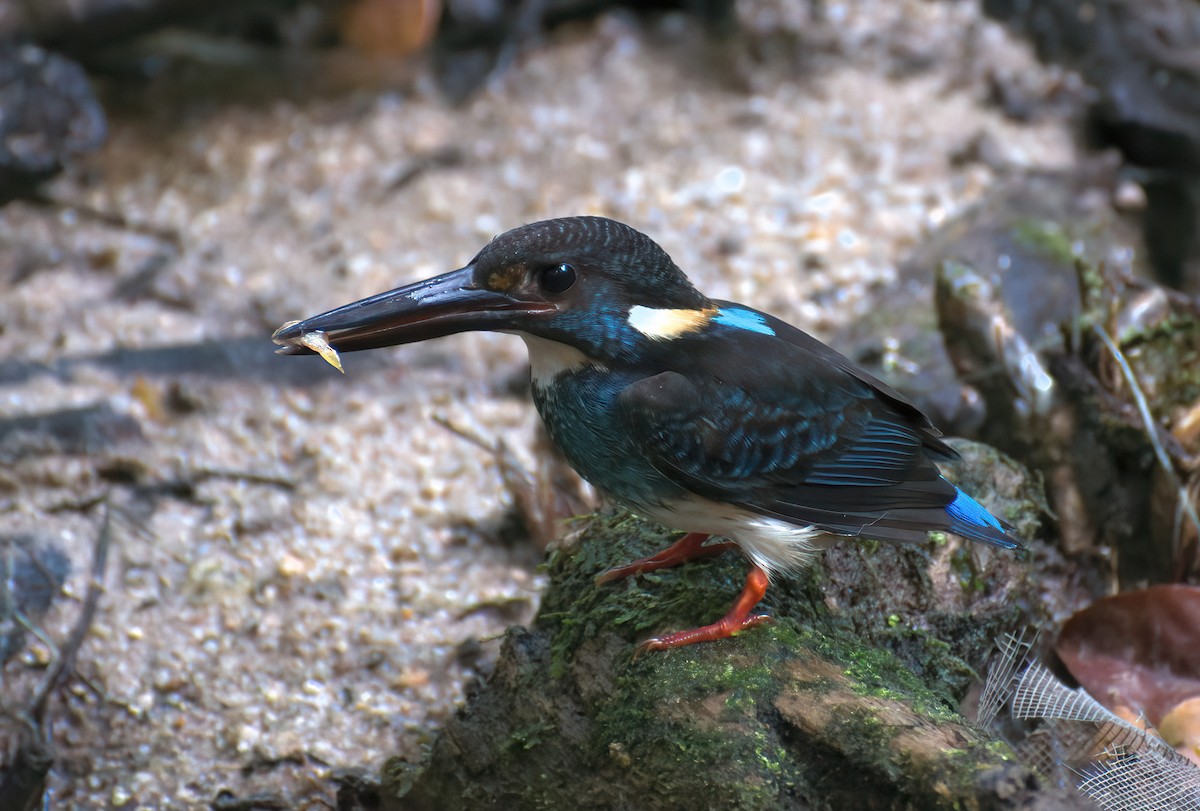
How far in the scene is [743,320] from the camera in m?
3.00

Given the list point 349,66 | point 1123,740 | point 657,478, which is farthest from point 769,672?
point 349,66

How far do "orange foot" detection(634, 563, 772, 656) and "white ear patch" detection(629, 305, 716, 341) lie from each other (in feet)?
1.88

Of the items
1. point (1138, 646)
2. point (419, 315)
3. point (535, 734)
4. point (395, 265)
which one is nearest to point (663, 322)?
point (419, 315)

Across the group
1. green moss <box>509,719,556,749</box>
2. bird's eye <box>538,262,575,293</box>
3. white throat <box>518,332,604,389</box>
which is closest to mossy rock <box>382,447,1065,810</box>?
green moss <box>509,719,556,749</box>

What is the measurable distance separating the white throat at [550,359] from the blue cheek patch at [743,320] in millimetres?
359

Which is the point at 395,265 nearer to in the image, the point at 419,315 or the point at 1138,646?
the point at 419,315

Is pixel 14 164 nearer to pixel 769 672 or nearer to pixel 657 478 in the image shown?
pixel 657 478

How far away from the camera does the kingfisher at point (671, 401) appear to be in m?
2.69

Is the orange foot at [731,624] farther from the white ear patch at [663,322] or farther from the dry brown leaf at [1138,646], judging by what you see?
the dry brown leaf at [1138,646]

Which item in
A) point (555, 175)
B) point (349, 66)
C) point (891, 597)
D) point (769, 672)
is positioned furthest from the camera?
point (349, 66)

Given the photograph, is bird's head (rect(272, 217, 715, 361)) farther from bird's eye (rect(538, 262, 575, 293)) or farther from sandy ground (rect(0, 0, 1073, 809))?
sandy ground (rect(0, 0, 1073, 809))

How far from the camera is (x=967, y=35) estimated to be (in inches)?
265

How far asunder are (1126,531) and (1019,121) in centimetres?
312

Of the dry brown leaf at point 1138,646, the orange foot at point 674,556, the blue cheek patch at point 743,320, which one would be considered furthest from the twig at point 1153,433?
the orange foot at point 674,556
